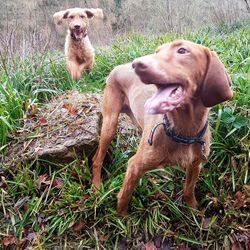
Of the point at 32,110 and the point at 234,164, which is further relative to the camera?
the point at 32,110

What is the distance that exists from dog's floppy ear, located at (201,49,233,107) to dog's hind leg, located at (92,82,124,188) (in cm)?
150

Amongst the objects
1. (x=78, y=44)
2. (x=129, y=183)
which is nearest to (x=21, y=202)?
(x=129, y=183)

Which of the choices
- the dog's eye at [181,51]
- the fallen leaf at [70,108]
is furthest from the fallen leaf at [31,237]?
the dog's eye at [181,51]

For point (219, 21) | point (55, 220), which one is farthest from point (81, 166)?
point (219, 21)

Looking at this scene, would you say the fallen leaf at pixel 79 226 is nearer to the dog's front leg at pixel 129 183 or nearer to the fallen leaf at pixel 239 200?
the dog's front leg at pixel 129 183

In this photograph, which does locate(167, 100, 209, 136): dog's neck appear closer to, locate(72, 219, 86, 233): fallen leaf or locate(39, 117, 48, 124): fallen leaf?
locate(72, 219, 86, 233): fallen leaf

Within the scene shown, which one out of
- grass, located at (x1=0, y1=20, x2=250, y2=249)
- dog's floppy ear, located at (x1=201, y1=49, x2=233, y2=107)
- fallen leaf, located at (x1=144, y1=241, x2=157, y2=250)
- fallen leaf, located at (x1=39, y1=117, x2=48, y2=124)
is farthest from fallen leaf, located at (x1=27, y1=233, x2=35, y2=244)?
dog's floppy ear, located at (x1=201, y1=49, x2=233, y2=107)

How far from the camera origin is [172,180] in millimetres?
4141

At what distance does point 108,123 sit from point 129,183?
0.80 meters

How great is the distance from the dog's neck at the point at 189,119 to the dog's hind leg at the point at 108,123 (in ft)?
3.78

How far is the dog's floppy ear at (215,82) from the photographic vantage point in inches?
110

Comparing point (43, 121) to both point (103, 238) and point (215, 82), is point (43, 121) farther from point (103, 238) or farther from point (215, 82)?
point (215, 82)

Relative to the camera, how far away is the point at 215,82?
278 centimetres

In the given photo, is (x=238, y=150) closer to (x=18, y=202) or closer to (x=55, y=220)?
(x=55, y=220)
